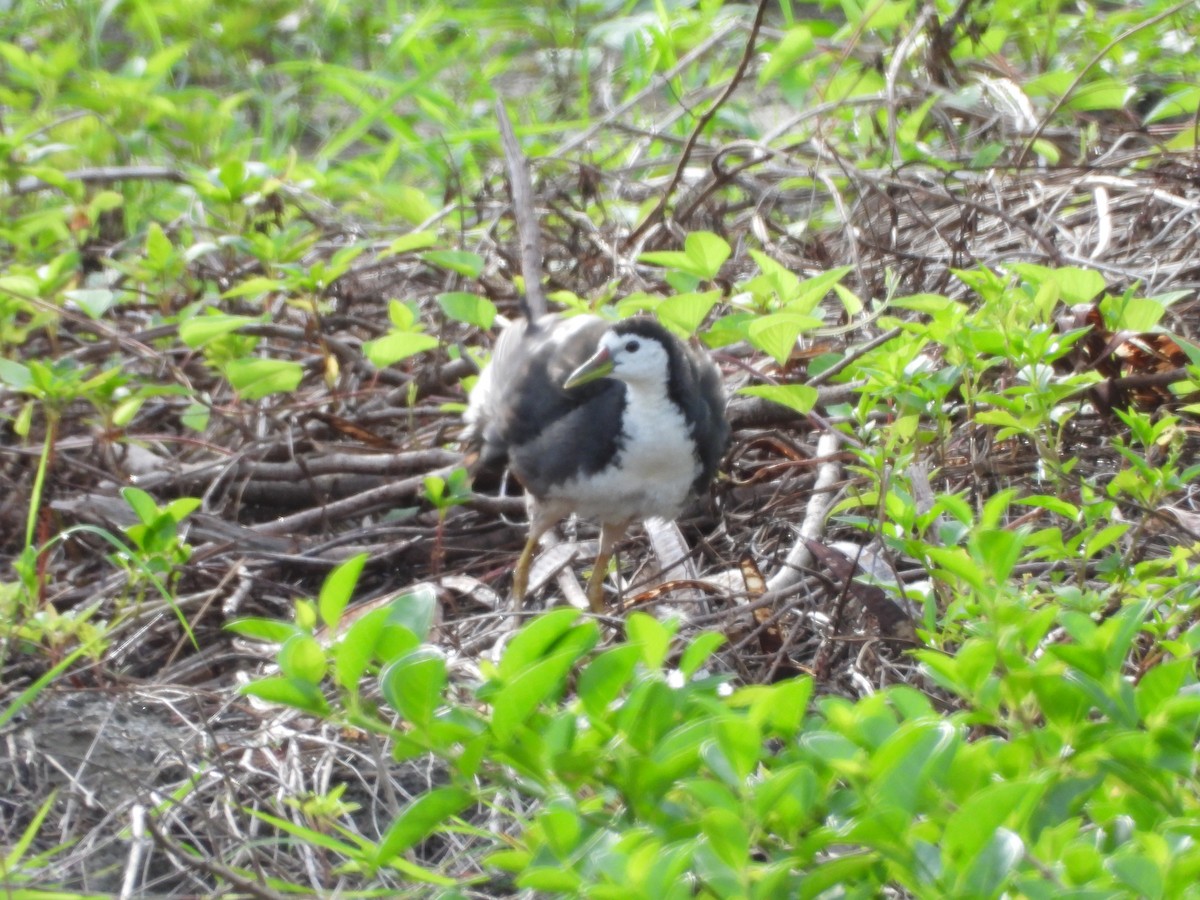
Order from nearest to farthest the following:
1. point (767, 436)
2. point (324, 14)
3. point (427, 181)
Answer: point (767, 436) < point (427, 181) < point (324, 14)

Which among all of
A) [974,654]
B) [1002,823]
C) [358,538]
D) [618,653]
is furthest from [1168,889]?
[358,538]

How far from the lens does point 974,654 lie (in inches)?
58.5

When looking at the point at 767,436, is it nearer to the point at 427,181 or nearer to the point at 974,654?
the point at 974,654

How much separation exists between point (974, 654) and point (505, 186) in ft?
11.3

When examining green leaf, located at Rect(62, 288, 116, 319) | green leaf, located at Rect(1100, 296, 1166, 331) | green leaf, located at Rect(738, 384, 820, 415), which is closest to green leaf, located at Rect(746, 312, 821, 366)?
green leaf, located at Rect(738, 384, 820, 415)

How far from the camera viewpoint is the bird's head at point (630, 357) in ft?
9.68

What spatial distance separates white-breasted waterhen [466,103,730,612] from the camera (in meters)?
2.97

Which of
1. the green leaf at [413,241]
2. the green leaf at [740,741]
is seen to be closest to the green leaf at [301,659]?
the green leaf at [740,741]

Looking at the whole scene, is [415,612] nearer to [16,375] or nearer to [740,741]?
[740,741]

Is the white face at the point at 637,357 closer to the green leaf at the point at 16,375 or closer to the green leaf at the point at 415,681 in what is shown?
the green leaf at the point at 16,375

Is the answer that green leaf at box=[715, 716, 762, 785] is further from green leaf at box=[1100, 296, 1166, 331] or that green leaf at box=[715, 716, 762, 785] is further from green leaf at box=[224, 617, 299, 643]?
green leaf at box=[1100, 296, 1166, 331]

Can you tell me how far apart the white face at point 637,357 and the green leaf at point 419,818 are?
164cm

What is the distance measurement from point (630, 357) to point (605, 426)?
177 mm

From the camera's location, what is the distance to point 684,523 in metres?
3.37
